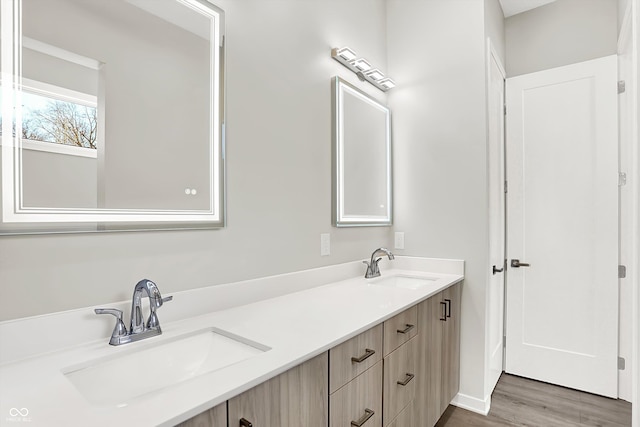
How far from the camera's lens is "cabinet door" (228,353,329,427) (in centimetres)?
78

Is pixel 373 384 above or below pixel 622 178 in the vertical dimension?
below

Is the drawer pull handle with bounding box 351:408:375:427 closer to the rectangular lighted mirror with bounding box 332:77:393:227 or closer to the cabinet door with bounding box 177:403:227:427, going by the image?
the cabinet door with bounding box 177:403:227:427

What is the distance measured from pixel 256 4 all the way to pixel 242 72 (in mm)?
352

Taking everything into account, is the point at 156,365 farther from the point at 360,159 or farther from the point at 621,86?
the point at 621,86

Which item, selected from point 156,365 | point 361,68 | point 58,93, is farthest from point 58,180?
point 361,68

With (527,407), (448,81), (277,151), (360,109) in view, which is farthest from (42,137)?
(527,407)

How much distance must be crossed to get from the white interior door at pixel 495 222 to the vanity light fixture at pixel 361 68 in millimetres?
709

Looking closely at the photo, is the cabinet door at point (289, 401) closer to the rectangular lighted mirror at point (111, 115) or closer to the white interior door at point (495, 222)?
the rectangular lighted mirror at point (111, 115)

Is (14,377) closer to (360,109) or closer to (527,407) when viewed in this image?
(360,109)

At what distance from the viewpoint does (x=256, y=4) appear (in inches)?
60.1

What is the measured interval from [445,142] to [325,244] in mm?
1163

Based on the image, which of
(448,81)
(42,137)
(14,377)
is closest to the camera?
(14,377)

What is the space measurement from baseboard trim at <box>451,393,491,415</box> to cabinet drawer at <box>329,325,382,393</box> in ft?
4.33

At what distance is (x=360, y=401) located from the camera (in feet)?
3.88
